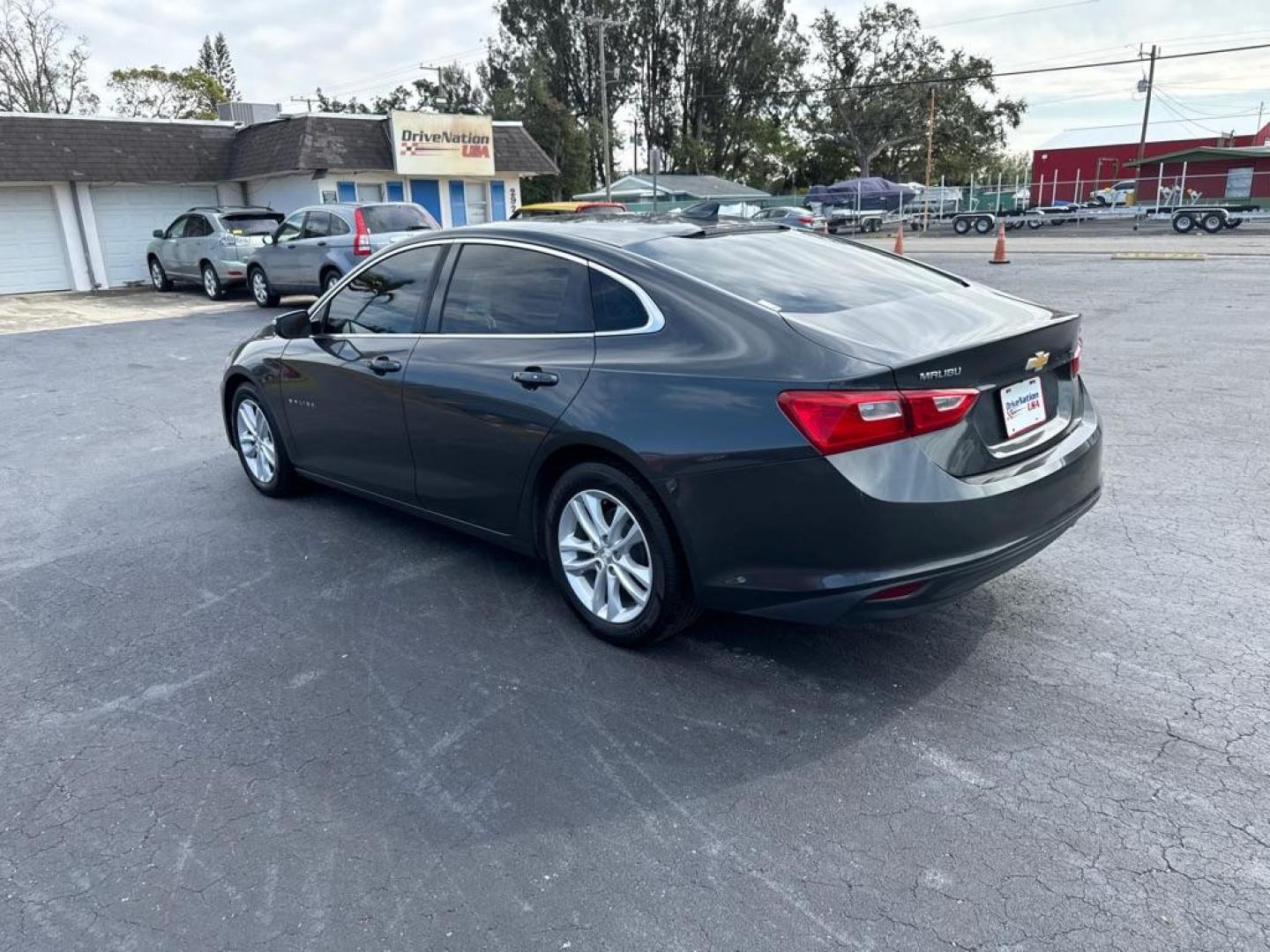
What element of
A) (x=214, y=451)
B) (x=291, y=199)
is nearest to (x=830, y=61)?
(x=291, y=199)

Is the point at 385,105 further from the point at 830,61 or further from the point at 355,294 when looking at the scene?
the point at 355,294

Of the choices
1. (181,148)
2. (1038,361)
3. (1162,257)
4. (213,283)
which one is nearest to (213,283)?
(213,283)

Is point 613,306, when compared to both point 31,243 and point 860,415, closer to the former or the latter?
point 860,415

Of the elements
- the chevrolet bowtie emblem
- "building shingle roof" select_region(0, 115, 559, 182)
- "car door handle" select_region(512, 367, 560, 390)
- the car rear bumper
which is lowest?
the car rear bumper

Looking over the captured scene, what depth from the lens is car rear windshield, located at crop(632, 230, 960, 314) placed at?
11.5ft

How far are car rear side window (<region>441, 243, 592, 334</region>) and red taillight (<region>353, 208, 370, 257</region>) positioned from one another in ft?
36.1

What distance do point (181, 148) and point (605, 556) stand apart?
84.4ft

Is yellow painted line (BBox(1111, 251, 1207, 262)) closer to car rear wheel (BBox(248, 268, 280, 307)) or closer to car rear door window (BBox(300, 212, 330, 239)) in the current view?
car rear door window (BBox(300, 212, 330, 239))

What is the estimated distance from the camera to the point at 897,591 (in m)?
2.98

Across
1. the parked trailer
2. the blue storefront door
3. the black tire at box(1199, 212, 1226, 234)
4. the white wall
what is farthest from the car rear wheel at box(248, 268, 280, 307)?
the black tire at box(1199, 212, 1226, 234)

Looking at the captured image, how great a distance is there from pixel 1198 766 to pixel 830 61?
70.3 meters

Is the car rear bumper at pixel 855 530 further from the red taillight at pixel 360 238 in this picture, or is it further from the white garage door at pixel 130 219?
the white garage door at pixel 130 219

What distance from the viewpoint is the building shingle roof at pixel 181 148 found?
21.6 metres

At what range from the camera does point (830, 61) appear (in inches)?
2571
